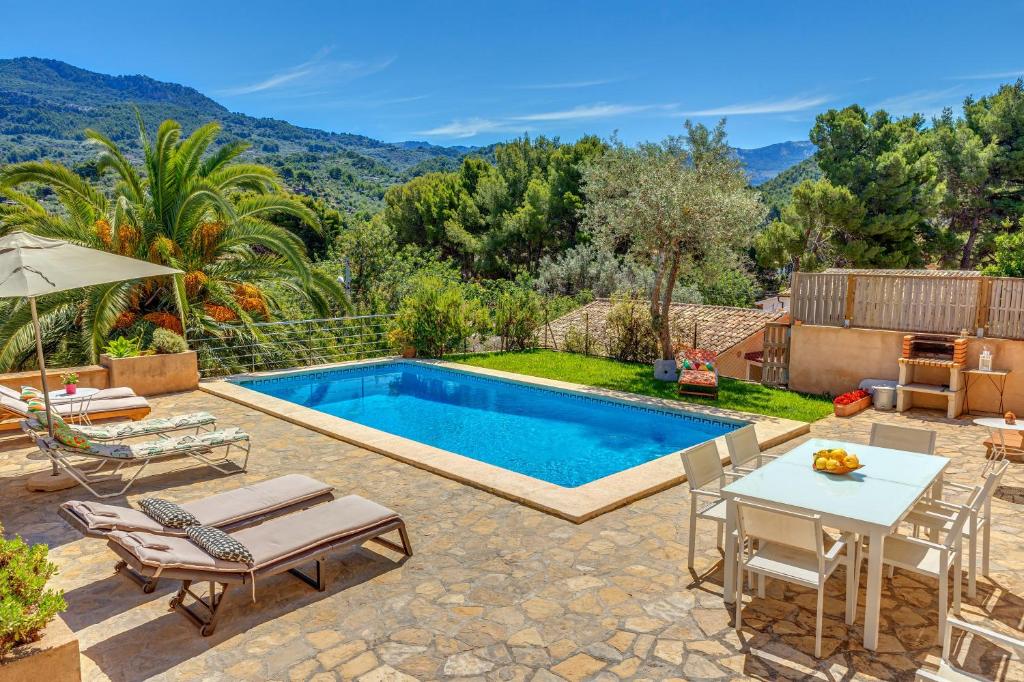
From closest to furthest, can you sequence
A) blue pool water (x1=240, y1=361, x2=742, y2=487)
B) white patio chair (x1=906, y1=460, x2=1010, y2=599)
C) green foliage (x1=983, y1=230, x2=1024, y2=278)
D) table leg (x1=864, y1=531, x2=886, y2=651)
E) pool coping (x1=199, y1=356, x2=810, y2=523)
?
table leg (x1=864, y1=531, x2=886, y2=651) → white patio chair (x1=906, y1=460, x2=1010, y2=599) → pool coping (x1=199, y1=356, x2=810, y2=523) → blue pool water (x1=240, y1=361, x2=742, y2=487) → green foliage (x1=983, y1=230, x2=1024, y2=278)

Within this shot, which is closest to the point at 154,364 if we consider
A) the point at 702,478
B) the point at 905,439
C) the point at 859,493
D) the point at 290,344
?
the point at 290,344

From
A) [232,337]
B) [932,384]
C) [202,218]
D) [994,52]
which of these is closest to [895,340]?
[932,384]

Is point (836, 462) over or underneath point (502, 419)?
over

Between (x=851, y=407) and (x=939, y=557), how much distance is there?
22.5 ft

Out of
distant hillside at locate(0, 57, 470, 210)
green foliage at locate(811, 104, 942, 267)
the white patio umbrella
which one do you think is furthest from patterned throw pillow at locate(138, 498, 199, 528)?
distant hillside at locate(0, 57, 470, 210)

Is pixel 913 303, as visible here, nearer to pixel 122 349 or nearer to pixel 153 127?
pixel 122 349

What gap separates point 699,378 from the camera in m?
11.6

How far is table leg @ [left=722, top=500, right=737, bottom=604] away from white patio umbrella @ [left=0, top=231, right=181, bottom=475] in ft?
20.0

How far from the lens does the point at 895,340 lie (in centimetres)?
1102

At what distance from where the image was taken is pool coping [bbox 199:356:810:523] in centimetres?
620

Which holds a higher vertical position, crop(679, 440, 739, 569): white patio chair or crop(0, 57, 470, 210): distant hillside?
crop(0, 57, 470, 210): distant hillside

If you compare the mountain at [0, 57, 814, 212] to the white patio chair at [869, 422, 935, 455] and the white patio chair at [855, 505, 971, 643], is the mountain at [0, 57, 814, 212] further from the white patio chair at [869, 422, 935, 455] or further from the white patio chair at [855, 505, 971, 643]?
the white patio chair at [855, 505, 971, 643]

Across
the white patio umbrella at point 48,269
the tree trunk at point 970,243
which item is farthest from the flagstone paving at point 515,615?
the tree trunk at point 970,243

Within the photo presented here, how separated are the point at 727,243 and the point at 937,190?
21.5 m
